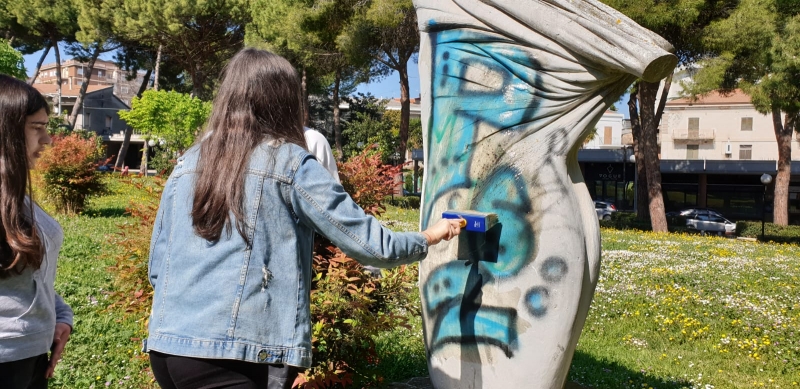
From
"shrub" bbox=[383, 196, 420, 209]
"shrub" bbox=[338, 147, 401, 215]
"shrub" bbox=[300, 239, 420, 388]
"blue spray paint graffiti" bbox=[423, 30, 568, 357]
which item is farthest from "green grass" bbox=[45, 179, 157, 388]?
"shrub" bbox=[383, 196, 420, 209]

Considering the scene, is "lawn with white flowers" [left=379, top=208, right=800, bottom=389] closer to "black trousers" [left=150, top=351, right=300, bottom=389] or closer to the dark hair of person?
"black trousers" [left=150, top=351, right=300, bottom=389]

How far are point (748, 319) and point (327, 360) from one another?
4.74 meters

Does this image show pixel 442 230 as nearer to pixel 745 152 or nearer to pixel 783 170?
pixel 783 170

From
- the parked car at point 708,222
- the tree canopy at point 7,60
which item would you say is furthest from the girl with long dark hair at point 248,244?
the parked car at point 708,222

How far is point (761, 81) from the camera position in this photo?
54.5 feet

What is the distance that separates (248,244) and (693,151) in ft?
142

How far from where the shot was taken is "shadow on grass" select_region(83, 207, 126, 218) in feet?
41.8

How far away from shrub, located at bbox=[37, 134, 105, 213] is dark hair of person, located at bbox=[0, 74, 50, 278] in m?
10.9

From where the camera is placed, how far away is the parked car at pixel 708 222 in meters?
25.2

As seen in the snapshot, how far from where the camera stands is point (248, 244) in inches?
74.2

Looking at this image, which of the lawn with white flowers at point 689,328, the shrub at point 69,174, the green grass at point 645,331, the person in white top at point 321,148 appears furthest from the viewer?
the shrub at point 69,174

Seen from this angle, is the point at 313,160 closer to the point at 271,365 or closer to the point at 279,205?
the point at 279,205

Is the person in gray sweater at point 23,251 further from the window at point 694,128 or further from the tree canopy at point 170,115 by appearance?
the window at point 694,128

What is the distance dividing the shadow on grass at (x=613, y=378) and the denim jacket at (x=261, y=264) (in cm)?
302
